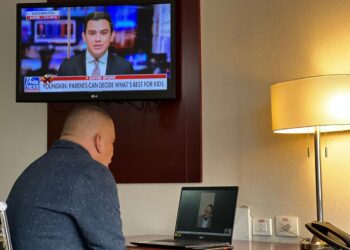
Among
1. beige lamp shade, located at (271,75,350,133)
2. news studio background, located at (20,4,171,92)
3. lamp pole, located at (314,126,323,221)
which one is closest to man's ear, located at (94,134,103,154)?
beige lamp shade, located at (271,75,350,133)

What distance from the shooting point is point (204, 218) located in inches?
116

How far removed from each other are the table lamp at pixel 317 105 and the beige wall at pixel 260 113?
28 centimetres

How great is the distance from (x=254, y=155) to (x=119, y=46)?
39.2 inches

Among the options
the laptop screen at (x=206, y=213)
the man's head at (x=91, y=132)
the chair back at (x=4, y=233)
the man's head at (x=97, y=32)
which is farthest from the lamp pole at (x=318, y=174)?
the chair back at (x=4, y=233)

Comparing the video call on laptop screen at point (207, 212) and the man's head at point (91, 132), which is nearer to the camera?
the man's head at point (91, 132)

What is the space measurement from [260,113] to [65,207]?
1568 millimetres

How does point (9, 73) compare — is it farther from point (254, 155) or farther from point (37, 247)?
point (37, 247)

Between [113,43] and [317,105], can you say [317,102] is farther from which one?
[113,43]

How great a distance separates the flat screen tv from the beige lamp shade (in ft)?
2.68

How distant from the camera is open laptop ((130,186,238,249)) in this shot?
2.79 m

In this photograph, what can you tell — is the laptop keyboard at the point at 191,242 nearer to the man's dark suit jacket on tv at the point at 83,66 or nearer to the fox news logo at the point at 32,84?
the man's dark suit jacket on tv at the point at 83,66

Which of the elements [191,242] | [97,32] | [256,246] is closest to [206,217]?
[191,242]

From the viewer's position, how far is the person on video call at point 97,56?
3.31 meters

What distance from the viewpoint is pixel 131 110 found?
137 inches
